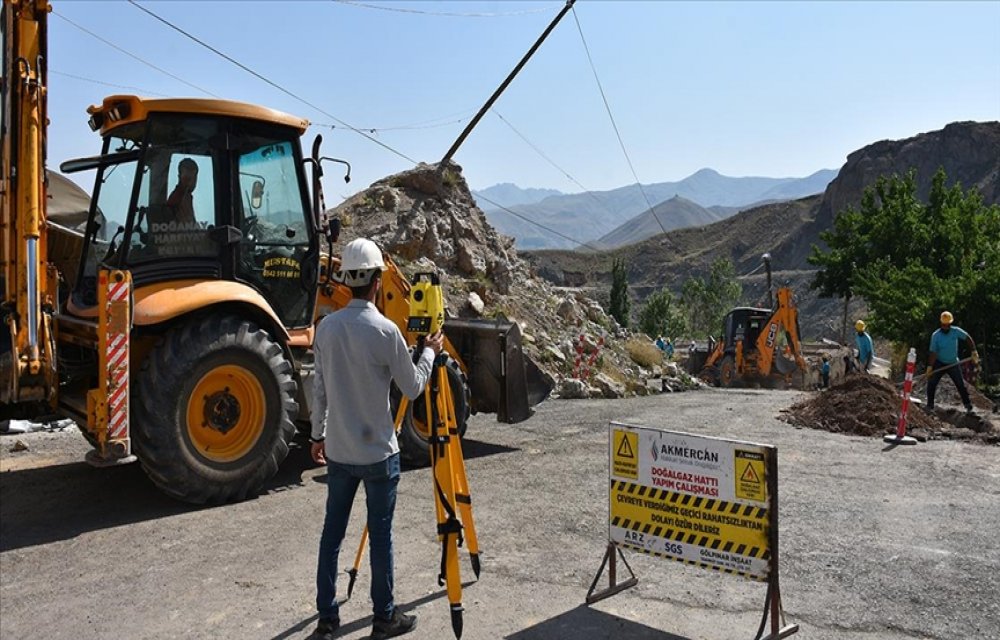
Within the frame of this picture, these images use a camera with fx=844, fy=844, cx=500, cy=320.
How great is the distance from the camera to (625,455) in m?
5.37

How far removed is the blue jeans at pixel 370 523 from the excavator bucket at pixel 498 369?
16.6ft

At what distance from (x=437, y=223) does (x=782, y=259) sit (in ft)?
350

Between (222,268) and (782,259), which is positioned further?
(782,259)

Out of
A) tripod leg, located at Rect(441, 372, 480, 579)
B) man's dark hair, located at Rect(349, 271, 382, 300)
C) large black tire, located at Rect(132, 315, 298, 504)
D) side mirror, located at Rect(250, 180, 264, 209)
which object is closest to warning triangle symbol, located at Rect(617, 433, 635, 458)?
tripod leg, located at Rect(441, 372, 480, 579)

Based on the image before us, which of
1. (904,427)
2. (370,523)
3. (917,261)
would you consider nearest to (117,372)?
(370,523)

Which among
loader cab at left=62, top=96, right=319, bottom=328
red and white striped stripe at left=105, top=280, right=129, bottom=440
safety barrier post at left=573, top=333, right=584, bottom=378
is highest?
loader cab at left=62, top=96, right=319, bottom=328

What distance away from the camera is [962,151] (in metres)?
112

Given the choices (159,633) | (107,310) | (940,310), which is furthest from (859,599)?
(940,310)

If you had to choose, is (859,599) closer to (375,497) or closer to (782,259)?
(375,497)

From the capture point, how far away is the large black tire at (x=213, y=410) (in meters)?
6.92

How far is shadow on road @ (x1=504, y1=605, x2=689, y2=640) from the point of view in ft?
15.5

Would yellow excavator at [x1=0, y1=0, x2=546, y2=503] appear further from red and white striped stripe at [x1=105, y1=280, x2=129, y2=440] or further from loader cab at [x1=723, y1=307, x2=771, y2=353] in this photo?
loader cab at [x1=723, y1=307, x2=771, y2=353]

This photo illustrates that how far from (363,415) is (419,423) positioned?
15.0ft

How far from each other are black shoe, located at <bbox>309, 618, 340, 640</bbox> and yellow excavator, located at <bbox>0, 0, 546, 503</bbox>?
2.84m
